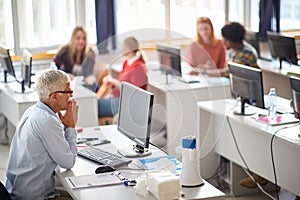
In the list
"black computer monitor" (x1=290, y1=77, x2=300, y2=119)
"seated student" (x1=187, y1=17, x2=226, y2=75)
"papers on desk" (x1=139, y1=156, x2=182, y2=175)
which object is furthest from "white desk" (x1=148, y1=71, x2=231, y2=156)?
"seated student" (x1=187, y1=17, x2=226, y2=75)

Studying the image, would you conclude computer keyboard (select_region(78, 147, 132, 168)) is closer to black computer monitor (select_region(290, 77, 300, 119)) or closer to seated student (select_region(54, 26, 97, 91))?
black computer monitor (select_region(290, 77, 300, 119))

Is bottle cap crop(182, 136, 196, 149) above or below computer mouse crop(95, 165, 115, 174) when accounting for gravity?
above

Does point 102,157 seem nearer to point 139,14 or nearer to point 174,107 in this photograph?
point 174,107

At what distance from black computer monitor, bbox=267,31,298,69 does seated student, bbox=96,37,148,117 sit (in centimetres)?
162

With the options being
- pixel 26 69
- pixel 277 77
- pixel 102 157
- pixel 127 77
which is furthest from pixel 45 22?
pixel 102 157

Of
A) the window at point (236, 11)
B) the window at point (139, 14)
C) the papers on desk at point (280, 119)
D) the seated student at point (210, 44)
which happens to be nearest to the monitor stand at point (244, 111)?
the papers on desk at point (280, 119)

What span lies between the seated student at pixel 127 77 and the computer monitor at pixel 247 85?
0.67 m

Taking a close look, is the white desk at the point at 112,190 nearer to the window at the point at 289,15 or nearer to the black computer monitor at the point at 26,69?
the black computer monitor at the point at 26,69

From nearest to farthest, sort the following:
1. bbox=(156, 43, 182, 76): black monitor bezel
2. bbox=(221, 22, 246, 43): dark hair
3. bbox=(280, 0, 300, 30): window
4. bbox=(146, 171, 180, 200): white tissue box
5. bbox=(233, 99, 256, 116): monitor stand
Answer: bbox=(146, 171, 180, 200): white tissue box
bbox=(233, 99, 256, 116): monitor stand
bbox=(156, 43, 182, 76): black monitor bezel
bbox=(221, 22, 246, 43): dark hair
bbox=(280, 0, 300, 30): window

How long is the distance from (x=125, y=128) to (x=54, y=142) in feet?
1.86

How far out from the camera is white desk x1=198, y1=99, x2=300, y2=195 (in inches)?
154

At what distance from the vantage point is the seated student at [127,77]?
3680mm

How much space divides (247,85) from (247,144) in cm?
45

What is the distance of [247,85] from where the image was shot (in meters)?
4.20
